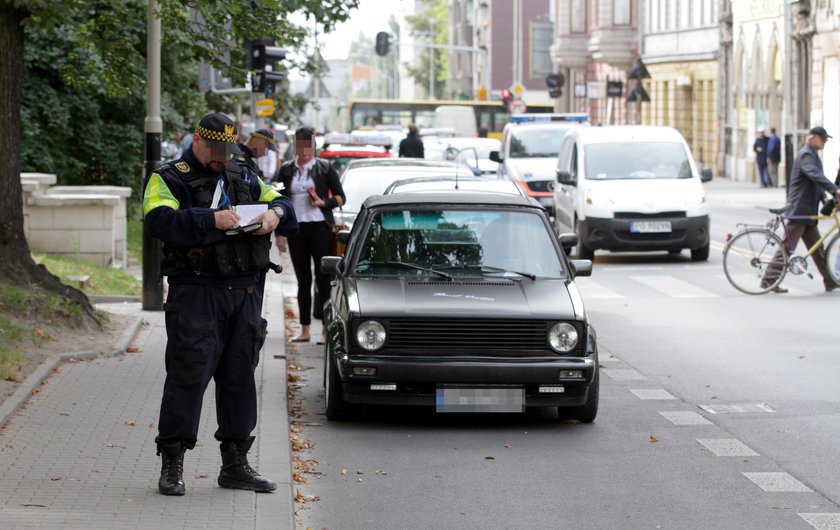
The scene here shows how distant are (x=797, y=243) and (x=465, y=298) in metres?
9.18

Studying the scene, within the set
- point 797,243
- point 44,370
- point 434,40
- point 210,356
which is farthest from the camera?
point 434,40

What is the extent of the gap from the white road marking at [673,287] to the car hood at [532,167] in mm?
10112

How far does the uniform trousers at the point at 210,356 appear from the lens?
23.4ft

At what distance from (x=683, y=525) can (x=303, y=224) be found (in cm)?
695

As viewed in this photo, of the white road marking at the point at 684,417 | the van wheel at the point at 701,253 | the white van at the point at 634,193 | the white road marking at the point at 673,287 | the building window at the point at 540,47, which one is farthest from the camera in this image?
the building window at the point at 540,47

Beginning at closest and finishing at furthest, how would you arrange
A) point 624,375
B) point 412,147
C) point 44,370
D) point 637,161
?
point 44,370 → point 624,375 → point 637,161 → point 412,147

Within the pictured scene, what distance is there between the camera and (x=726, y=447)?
9031 millimetres

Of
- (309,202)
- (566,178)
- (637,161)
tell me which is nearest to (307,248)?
(309,202)

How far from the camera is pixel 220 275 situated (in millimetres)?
7121

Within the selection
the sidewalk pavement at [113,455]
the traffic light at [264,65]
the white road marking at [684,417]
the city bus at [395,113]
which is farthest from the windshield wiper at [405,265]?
the city bus at [395,113]

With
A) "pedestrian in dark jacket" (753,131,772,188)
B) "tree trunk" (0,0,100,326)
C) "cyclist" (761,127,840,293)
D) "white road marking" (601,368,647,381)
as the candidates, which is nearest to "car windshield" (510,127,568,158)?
"cyclist" (761,127,840,293)

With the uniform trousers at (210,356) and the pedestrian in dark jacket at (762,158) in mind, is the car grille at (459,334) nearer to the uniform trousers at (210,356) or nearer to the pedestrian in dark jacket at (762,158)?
the uniform trousers at (210,356)

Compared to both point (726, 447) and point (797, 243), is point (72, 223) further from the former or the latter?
point (726, 447)

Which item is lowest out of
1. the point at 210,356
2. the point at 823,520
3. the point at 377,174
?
the point at 823,520
